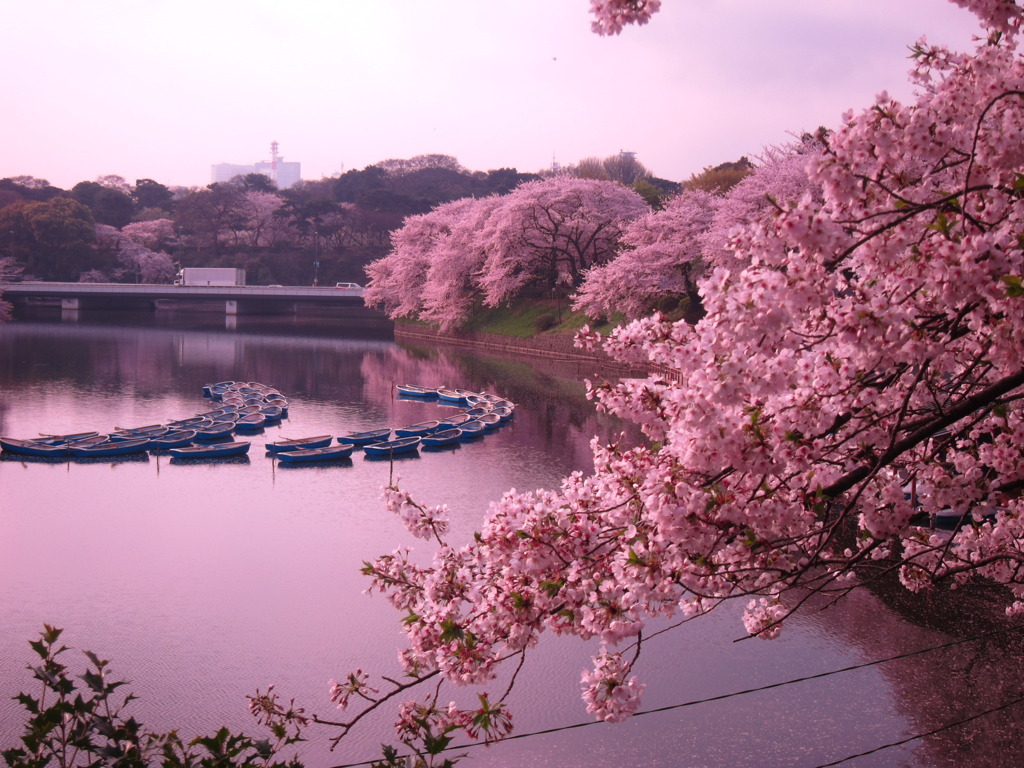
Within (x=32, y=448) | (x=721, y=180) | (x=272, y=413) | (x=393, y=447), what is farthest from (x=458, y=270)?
(x=32, y=448)

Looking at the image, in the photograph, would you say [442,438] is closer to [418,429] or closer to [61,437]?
[418,429]

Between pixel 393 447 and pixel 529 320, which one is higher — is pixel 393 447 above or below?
below

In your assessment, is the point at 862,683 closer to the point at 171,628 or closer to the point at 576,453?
the point at 171,628

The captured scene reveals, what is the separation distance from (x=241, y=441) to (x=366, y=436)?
10.3ft

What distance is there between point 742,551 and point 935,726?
6.13 metres

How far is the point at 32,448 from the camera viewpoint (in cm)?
1980

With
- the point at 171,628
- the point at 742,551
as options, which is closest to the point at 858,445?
the point at 742,551

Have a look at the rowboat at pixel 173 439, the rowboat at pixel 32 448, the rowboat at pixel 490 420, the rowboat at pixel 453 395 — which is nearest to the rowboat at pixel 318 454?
the rowboat at pixel 173 439

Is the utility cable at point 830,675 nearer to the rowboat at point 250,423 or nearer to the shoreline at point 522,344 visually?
the rowboat at point 250,423

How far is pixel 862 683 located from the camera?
992cm

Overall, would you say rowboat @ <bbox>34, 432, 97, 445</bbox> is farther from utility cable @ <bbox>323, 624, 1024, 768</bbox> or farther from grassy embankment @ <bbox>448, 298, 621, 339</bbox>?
grassy embankment @ <bbox>448, 298, 621, 339</bbox>

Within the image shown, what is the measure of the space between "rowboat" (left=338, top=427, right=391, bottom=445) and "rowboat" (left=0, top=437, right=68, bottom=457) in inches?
233

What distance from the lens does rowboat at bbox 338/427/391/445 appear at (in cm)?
2167

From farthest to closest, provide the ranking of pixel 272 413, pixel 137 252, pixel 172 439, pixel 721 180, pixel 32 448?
pixel 137 252 → pixel 721 180 → pixel 272 413 → pixel 172 439 → pixel 32 448
